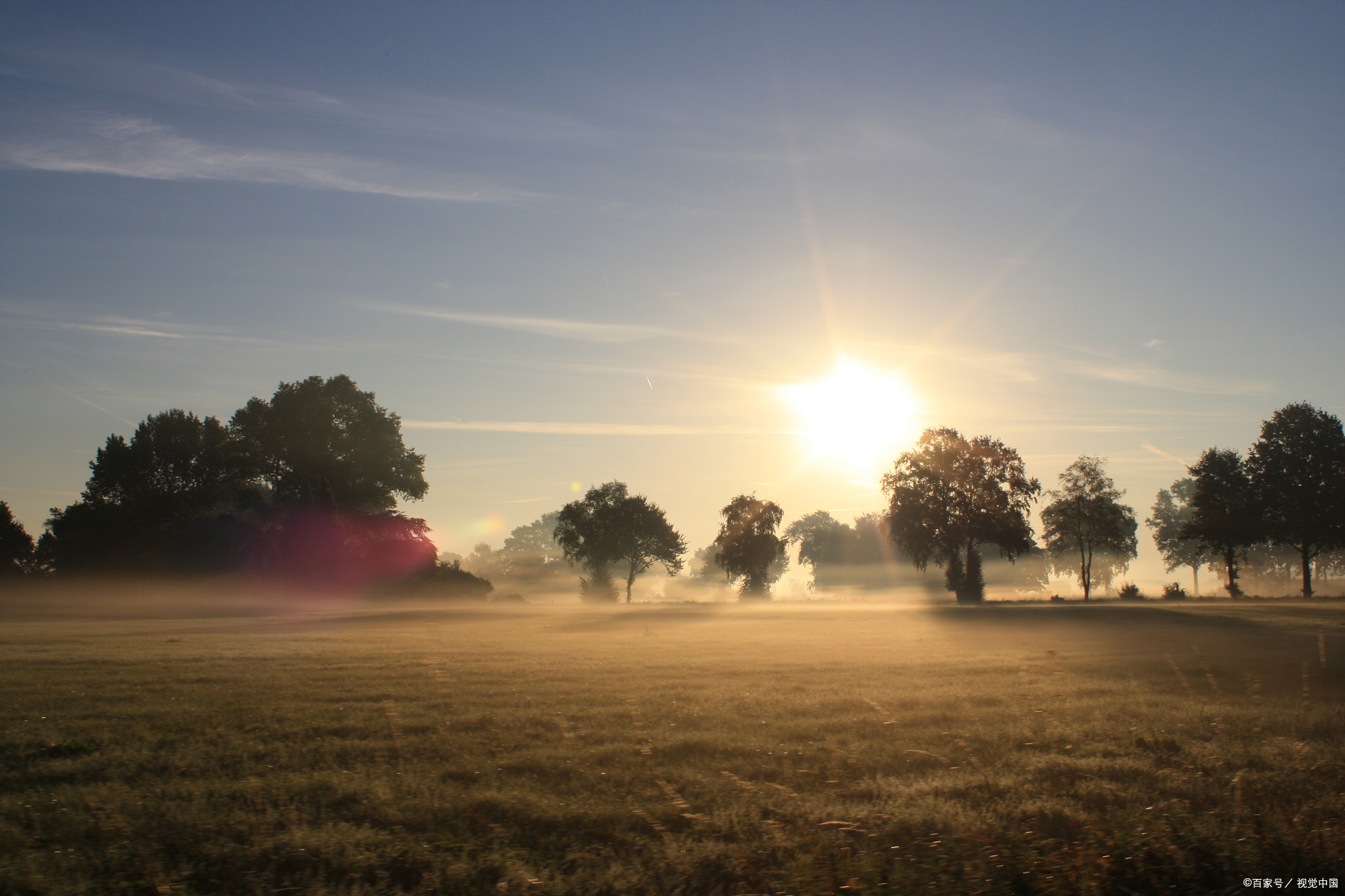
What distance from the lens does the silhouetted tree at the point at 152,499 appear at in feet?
Result: 269

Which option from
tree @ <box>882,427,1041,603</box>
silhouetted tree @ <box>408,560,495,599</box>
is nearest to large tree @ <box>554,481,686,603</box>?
silhouetted tree @ <box>408,560,495,599</box>

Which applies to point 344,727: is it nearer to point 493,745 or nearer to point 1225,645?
point 493,745

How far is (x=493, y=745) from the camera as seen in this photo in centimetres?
820

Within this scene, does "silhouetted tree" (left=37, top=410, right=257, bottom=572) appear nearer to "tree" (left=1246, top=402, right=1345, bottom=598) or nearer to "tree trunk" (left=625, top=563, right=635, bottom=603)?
"tree trunk" (left=625, top=563, right=635, bottom=603)

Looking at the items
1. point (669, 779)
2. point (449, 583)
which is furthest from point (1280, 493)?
point (669, 779)

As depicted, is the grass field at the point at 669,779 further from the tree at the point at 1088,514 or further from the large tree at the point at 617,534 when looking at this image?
the large tree at the point at 617,534

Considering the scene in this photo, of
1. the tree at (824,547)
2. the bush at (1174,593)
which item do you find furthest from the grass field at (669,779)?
the tree at (824,547)

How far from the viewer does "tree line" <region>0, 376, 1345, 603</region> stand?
6919 centimetres

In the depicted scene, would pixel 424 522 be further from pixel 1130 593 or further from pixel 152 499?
pixel 1130 593

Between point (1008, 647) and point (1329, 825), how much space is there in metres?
16.8

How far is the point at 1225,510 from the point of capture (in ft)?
235

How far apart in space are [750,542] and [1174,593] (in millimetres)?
44103

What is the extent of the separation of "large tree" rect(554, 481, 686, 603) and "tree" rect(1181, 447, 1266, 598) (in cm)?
5465

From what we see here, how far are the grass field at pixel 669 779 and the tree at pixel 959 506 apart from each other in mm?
53355
